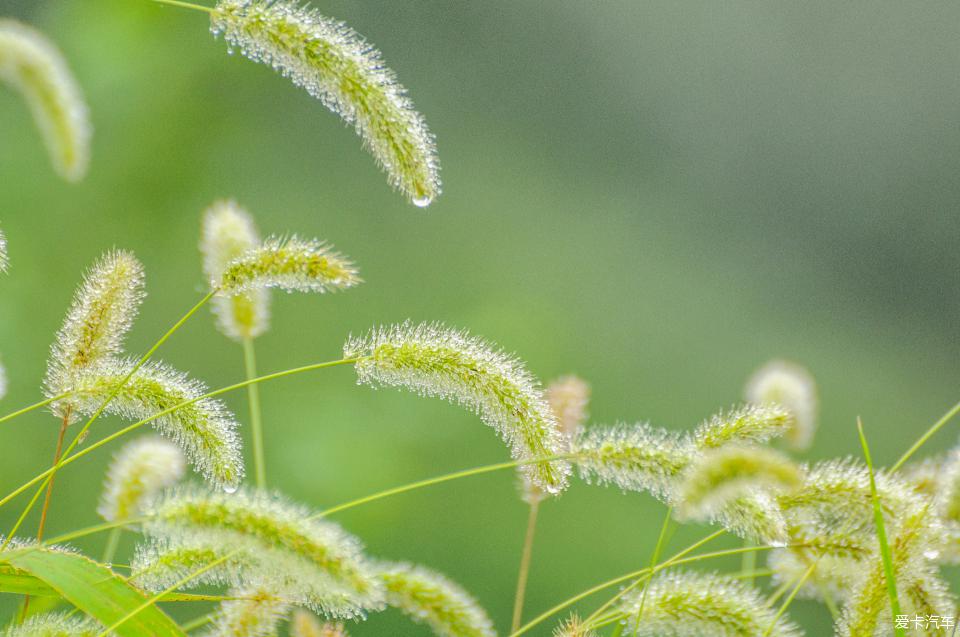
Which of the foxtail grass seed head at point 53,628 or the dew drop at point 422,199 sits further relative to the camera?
the dew drop at point 422,199

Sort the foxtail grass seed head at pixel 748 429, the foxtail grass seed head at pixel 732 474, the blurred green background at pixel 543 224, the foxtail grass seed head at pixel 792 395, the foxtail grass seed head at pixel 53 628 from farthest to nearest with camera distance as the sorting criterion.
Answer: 1. the blurred green background at pixel 543 224
2. the foxtail grass seed head at pixel 792 395
3. the foxtail grass seed head at pixel 748 429
4. the foxtail grass seed head at pixel 53 628
5. the foxtail grass seed head at pixel 732 474

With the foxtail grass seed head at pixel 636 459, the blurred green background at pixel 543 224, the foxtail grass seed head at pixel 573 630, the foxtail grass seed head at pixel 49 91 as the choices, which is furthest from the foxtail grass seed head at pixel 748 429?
the blurred green background at pixel 543 224

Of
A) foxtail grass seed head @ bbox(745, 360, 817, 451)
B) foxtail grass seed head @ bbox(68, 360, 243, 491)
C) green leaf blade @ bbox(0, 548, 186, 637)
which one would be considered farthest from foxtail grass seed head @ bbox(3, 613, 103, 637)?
foxtail grass seed head @ bbox(745, 360, 817, 451)

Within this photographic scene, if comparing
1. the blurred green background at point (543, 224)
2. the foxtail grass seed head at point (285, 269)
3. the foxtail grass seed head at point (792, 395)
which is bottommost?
the foxtail grass seed head at point (285, 269)

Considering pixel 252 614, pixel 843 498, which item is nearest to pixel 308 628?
pixel 252 614

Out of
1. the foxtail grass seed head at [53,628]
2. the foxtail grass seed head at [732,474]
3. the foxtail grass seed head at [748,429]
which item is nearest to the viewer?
the foxtail grass seed head at [732,474]

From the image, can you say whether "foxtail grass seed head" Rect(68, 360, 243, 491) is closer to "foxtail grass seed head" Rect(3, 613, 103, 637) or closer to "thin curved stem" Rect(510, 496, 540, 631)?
"foxtail grass seed head" Rect(3, 613, 103, 637)

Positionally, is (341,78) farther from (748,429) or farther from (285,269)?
(748,429)

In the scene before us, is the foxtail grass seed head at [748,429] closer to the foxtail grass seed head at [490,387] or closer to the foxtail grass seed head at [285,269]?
the foxtail grass seed head at [490,387]
